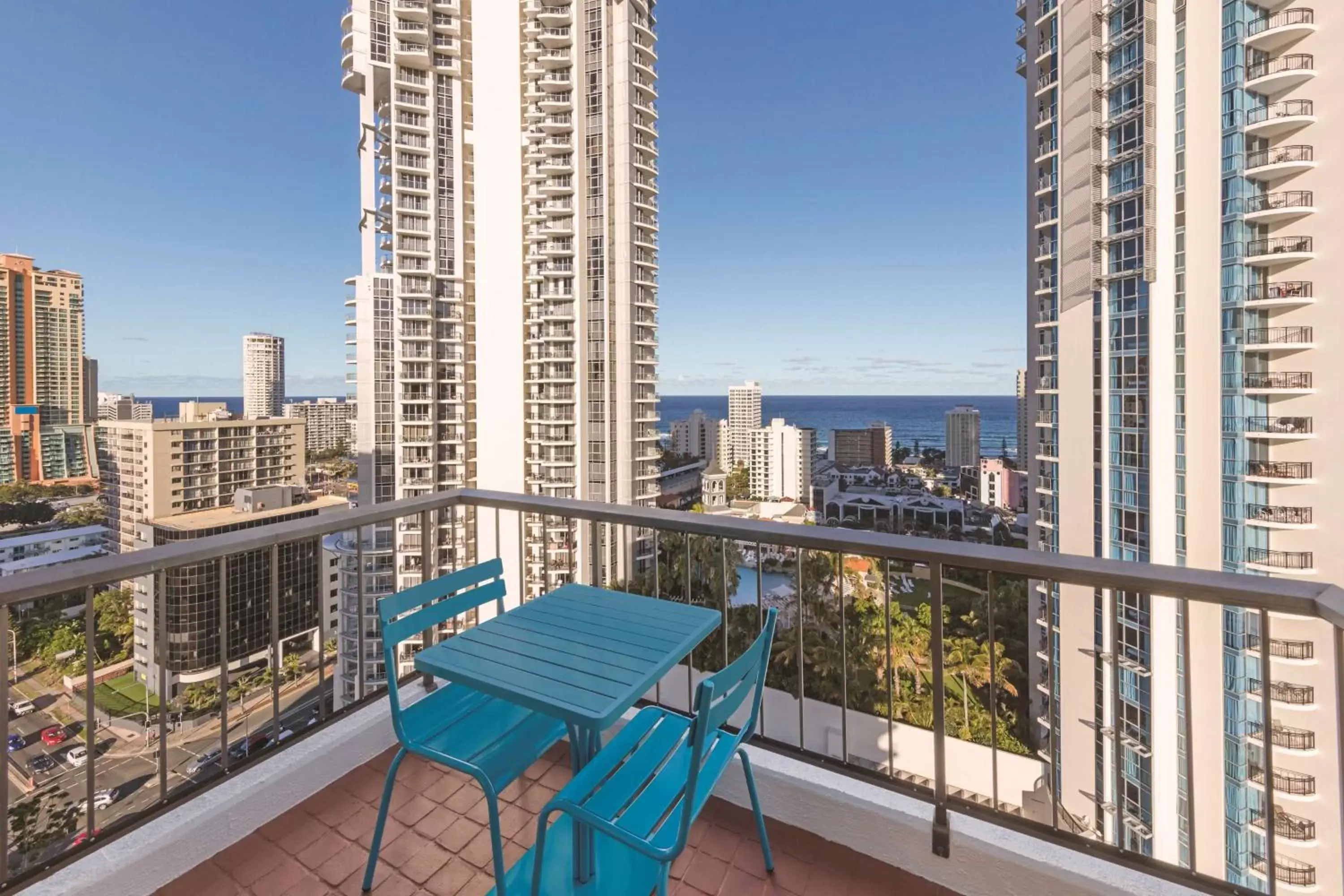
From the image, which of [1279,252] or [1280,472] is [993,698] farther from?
[1279,252]

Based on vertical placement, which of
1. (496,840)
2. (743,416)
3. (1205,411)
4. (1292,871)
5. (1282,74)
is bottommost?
(1292,871)

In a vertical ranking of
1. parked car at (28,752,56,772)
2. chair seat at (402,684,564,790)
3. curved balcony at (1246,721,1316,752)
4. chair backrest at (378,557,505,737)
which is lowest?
curved balcony at (1246,721,1316,752)

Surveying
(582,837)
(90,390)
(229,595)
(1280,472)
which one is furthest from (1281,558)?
(90,390)

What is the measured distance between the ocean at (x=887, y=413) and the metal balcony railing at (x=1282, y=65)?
2146 centimetres

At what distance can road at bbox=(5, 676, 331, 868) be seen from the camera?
79.8 inches

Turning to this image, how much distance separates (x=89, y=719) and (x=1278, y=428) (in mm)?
17831

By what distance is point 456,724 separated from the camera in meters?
1.90

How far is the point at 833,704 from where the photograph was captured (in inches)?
489

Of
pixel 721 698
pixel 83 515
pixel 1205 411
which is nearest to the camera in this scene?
pixel 721 698

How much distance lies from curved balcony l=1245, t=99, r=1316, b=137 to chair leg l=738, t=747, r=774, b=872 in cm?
1780

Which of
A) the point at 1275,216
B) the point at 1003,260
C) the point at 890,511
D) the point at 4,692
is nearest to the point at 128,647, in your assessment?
the point at 4,692

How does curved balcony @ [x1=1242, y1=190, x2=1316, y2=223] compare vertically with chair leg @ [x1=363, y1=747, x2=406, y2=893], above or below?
above

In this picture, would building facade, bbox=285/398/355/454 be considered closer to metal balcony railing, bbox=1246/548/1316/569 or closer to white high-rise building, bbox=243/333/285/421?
white high-rise building, bbox=243/333/285/421

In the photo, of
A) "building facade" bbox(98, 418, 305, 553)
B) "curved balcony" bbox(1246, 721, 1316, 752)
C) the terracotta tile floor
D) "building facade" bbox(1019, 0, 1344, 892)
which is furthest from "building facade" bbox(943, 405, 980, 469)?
the terracotta tile floor
